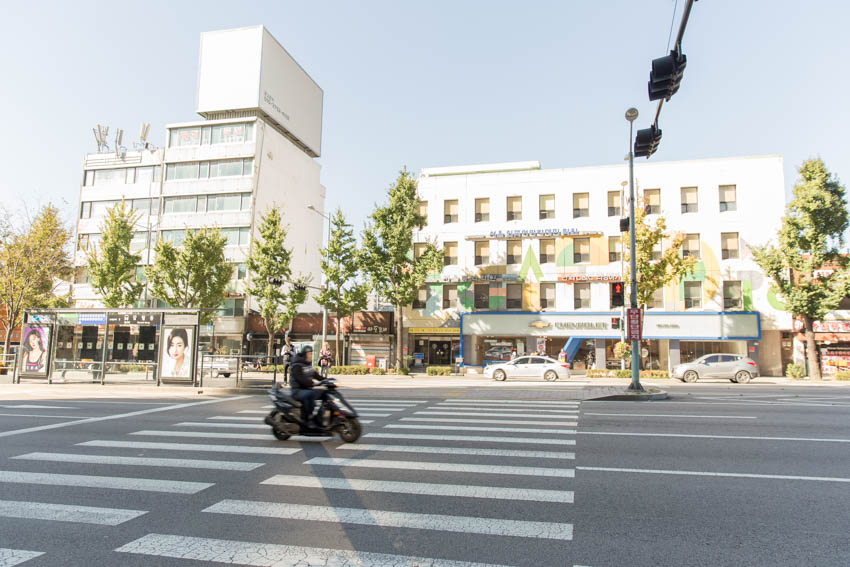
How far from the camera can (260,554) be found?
4.07m

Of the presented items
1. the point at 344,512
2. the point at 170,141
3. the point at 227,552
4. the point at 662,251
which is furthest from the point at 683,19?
the point at 170,141

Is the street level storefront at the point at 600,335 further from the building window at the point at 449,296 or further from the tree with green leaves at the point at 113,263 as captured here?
the tree with green leaves at the point at 113,263

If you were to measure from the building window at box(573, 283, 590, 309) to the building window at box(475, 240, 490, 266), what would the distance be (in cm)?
676

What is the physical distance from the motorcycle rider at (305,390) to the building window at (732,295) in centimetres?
3279

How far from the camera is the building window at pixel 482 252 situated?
1474 inches

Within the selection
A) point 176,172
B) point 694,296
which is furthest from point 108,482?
point 176,172

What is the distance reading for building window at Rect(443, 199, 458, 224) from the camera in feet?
126

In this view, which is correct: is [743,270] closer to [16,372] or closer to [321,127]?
[16,372]

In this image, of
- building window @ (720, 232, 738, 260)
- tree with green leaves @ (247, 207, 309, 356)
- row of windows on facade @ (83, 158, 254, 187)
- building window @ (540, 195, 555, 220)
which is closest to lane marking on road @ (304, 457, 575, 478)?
tree with green leaves @ (247, 207, 309, 356)

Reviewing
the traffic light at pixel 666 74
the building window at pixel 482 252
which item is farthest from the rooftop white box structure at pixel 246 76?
the traffic light at pixel 666 74

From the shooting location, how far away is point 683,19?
23.0ft

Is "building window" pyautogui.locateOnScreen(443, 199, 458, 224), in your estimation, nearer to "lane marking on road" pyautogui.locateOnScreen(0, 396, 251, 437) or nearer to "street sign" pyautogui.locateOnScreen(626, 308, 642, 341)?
"street sign" pyautogui.locateOnScreen(626, 308, 642, 341)

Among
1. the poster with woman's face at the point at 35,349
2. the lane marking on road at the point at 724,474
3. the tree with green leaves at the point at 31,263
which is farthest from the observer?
the tree with green leaves at the point at 31,263

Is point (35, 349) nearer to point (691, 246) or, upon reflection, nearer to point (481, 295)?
point (481, 295)
